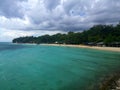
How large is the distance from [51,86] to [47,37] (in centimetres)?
17277

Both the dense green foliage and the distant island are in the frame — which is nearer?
the distant island

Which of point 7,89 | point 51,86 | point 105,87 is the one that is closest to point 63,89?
point 51,86

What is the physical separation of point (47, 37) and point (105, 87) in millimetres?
174294

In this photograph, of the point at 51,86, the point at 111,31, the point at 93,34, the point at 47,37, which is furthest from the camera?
the point at 47,37

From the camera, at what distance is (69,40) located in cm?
14000

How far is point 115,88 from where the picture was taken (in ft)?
48.4

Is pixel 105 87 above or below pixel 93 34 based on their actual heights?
below

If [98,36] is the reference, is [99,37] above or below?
below

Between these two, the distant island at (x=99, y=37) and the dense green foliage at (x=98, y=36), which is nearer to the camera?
the distant island at (x=99, y=37)

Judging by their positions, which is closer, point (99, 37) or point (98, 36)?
point (99, 37)

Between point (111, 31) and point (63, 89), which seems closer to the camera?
point (63, 89)

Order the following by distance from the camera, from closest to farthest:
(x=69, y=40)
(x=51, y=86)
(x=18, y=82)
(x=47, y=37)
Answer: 1. (x=51, y=86)
2. (x=18, y=82)
3. (x=69, y=40)
4. (x=47, y=37)

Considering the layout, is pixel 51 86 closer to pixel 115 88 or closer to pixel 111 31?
pixel 115 88

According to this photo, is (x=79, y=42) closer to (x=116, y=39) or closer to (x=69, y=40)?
(x=69, y=40)
